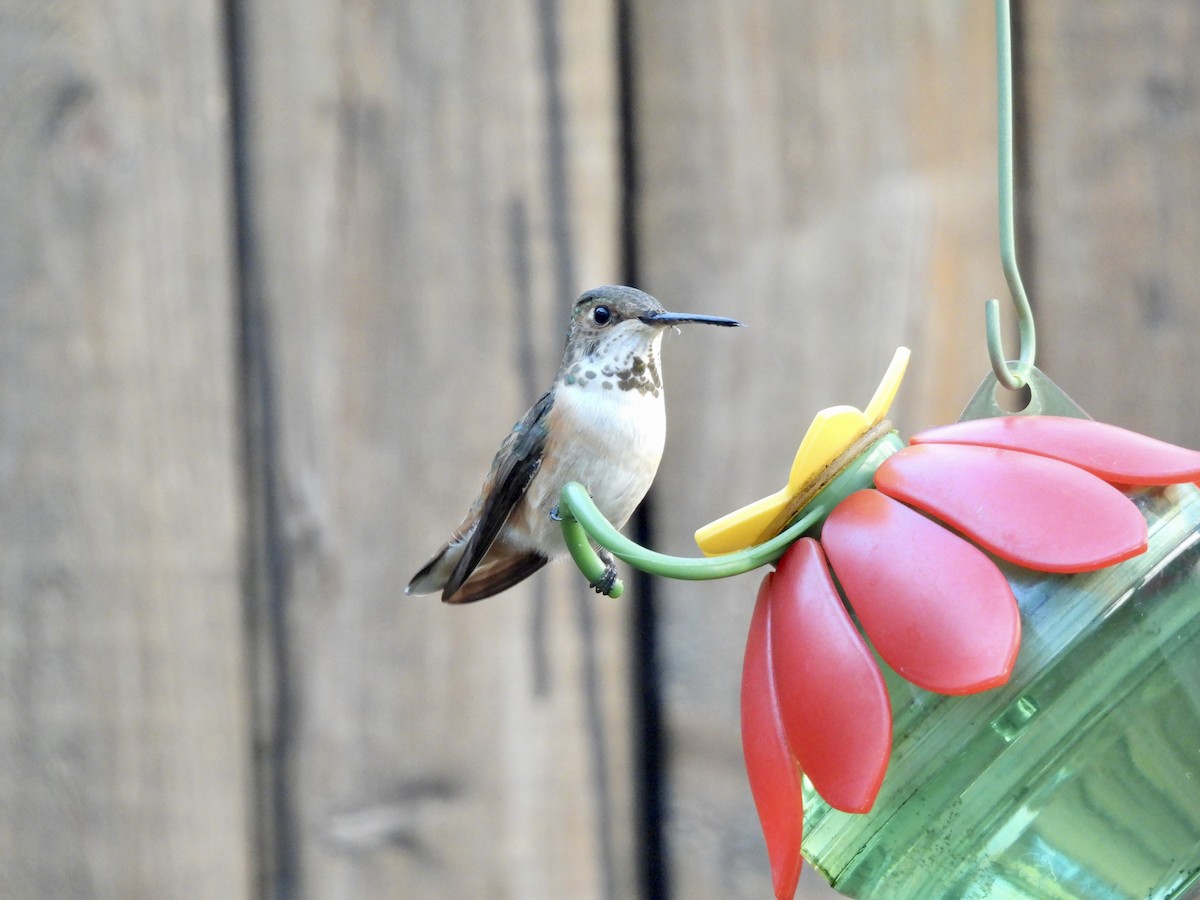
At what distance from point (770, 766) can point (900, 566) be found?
169mm

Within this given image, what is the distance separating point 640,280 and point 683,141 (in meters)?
0.20

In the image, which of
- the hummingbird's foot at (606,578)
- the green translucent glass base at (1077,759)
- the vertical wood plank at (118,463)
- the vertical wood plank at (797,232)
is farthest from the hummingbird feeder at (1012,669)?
the vertical wood plank at (118,463)

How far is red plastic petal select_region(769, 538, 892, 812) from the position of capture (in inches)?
31.4

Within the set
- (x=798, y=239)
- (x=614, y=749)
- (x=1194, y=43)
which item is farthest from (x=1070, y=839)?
(x=1194, y=43)

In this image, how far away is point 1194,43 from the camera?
5.52 ft

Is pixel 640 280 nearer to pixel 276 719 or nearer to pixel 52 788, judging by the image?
pixel 276 719

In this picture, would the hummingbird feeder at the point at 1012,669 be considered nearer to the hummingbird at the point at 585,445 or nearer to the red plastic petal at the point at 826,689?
the red plastic petal at the point at 826,689

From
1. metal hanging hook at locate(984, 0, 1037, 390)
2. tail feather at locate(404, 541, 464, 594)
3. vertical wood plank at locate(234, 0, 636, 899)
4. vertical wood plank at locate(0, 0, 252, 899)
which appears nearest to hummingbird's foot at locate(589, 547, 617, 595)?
tail feather at locate(404, 541, 464, 594)

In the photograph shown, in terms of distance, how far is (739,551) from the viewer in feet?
3.11

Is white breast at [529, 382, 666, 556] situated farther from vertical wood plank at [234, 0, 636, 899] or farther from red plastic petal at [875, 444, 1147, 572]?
red plastic petal at [875, 444, 1147, 572]

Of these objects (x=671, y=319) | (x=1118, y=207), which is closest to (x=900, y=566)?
(x=671, y=319)

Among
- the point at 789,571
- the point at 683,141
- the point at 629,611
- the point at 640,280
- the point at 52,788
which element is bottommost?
the point at 52,788

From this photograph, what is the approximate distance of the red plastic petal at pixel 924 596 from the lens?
78 cm

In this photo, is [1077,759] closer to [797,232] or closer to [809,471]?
[809,471]
